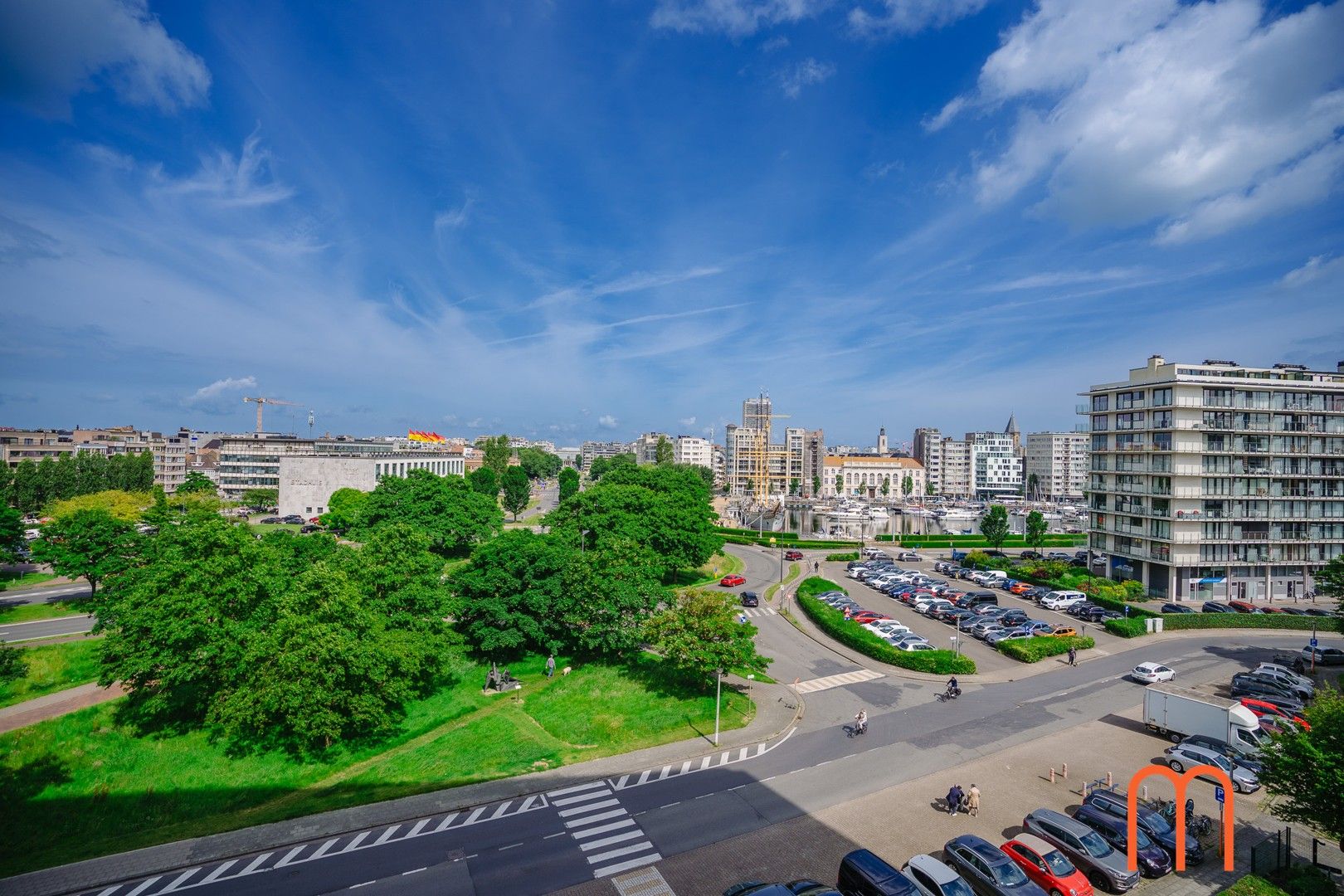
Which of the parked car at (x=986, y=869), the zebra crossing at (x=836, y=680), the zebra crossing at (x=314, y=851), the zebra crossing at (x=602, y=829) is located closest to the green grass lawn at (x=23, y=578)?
the zebra crossing at (x=314, y=851)

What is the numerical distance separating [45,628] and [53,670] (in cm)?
1174

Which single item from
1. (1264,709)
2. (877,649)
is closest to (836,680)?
(877,649)

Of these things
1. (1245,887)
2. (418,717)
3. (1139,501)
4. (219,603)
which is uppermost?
(1139,501)

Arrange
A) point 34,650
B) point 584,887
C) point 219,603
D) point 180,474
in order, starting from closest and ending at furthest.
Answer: point 584,887 < point 219,603 < point 34,650 < point 180,474

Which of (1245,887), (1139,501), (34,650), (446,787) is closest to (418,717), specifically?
(446,787)

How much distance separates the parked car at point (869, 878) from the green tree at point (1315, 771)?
1237cm

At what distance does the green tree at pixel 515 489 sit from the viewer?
116500 millimetres

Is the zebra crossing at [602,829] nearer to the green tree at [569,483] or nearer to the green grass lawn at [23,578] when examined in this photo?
the green grass lawn at [23,578]

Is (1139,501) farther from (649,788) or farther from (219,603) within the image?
(219,603)

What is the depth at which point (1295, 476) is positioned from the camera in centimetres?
5750

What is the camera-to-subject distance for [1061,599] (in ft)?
180

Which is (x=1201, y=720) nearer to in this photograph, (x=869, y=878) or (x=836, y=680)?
(x=836, y=680)

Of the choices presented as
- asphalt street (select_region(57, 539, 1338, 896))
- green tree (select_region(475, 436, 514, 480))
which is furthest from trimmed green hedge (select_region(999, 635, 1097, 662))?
green tree (select_region(475, 436, 514, 480))

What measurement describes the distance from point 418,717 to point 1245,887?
34.7 meters
